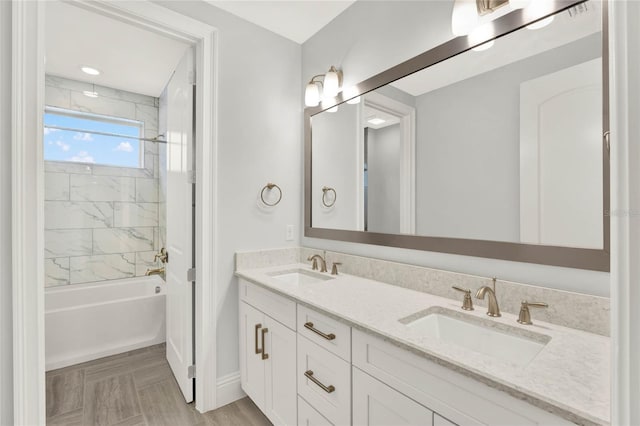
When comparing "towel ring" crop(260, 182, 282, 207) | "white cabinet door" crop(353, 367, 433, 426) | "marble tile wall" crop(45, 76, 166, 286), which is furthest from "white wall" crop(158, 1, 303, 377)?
"marble tile wall" crop(45, 76, 166, 286)

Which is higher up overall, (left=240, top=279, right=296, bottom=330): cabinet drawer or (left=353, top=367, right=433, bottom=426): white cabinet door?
(left=240, top=279, right=296, bottom=330): cabinet drawer

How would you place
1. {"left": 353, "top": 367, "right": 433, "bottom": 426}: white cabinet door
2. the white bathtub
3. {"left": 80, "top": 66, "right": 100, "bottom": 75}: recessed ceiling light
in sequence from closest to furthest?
{"left": 353, "top": 367, "right": 433, "bottom": 426}: white cabinet door, the white bathtub, {"left": 80, "top": 66, "right": 100, "bottom": 75}: recessed ceiling light

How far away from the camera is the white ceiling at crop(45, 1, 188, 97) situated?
79.1 inches

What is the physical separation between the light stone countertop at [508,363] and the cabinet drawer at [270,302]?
83 mm

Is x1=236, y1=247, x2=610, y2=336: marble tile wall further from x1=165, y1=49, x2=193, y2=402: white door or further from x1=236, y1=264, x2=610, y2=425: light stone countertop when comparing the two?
x1=165, y1=49, x2=193, y2=402: white door

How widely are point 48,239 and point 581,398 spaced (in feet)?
13.1

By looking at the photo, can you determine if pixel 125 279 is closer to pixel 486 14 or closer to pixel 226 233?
pixel 226 233

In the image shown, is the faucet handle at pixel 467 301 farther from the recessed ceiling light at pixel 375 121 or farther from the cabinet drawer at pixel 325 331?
the recessed ceiling light at pixel 375 121

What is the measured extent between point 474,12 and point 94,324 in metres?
3.34

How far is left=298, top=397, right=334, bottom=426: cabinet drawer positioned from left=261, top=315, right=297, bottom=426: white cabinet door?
5 centimetres

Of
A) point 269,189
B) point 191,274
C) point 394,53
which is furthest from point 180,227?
point 394,53

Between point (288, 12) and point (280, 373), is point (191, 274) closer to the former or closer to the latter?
point (280, 373)

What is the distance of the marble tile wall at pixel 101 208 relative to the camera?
119 inches

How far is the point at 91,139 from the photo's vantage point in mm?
3221
